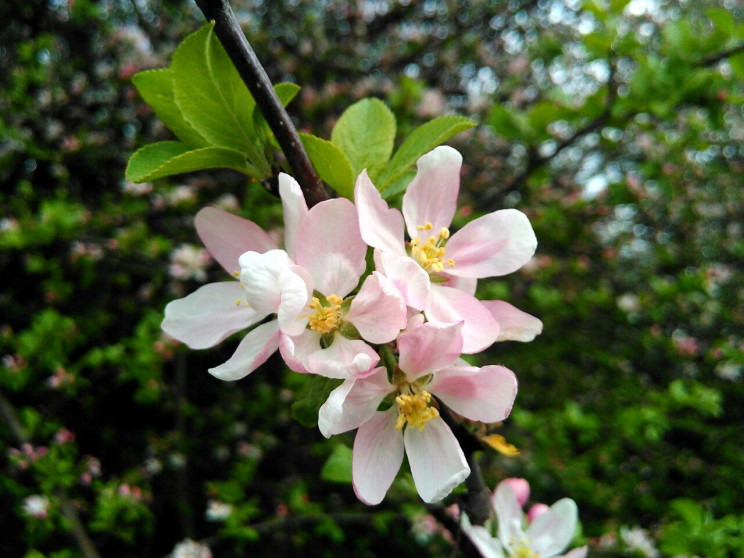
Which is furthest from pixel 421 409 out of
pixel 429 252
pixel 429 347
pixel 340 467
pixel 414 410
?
pixel 340 467

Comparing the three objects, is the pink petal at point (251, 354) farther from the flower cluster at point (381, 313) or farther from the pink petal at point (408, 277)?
the pink petal at point (408, 277)

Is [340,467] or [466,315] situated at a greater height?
[466,315]

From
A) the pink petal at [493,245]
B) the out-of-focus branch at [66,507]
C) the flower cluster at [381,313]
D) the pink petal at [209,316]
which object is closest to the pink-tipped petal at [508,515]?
the flower cluster at [381,313]

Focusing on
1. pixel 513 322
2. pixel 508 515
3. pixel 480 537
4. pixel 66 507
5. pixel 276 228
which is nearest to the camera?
pixel 513 322

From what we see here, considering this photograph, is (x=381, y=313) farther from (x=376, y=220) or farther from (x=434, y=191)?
(x=434, y=191)

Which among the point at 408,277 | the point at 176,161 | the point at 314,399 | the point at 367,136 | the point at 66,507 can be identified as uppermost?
the point at 176,161

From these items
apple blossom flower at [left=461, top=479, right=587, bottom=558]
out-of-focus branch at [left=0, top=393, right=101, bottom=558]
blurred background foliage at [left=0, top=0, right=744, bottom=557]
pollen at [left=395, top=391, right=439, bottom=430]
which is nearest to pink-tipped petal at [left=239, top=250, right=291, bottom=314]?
pollen at [left=395, top=391, right=439, bottom=430]

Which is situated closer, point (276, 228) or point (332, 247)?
point (332, 247)

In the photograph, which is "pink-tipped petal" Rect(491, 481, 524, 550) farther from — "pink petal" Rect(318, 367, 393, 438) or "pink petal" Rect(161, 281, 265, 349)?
"pink petal" Rect(161, 281, 265, 349)

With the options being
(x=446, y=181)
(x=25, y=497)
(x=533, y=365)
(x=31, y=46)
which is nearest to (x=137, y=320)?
(x=25, y=497)
